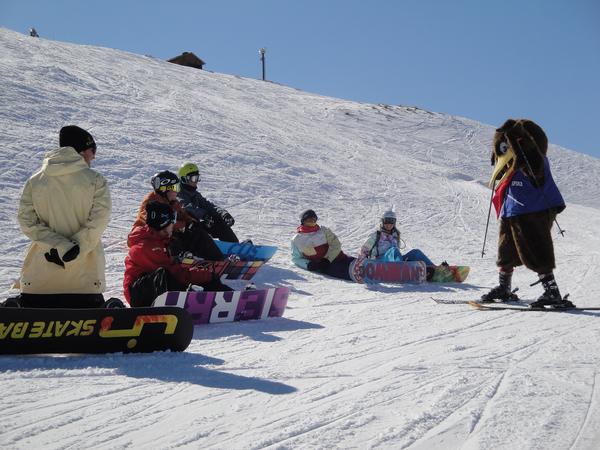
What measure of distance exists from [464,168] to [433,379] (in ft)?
81.3

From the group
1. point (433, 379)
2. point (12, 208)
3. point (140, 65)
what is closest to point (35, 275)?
point (433, 379)

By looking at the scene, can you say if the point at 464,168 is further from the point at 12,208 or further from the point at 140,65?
the point at 12,208

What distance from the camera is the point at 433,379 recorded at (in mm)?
3324

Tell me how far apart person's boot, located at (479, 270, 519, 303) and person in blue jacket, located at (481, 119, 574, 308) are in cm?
30

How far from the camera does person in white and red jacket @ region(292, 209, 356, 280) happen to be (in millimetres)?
8625

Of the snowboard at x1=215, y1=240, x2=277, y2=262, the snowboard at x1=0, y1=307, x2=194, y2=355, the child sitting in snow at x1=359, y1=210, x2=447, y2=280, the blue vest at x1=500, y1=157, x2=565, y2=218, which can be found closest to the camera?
the snowboard at x1=0, y1=307, x2=194, y2=355

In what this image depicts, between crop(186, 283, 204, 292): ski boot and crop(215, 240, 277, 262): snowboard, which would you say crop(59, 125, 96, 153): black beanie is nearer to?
crop(186, 283, 204, 292): ski boot

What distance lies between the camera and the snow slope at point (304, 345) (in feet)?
8.55

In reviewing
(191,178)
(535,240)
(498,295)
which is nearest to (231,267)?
(191,178)

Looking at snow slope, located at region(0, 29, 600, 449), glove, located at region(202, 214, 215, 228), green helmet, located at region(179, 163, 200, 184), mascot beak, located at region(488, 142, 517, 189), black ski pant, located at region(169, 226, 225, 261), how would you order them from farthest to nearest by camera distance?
glove, located at region(202, 214, 215, 228)
green helmet, located at region(179, 163, 200, 184)
black ski pant, located at region(169, 226, 225, 261)
mascot beak, located at region(488, 142, 517, 189)
snow slope, located at region(0, 29, 600, 449)

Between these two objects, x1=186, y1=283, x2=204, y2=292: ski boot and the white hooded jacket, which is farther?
x1=186, y1=283, x2=204, y2=292: ski boot

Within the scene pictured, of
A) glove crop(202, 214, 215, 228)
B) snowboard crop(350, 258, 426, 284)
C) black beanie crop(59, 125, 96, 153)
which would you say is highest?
black beanie crop(59, 125, 96, 153)

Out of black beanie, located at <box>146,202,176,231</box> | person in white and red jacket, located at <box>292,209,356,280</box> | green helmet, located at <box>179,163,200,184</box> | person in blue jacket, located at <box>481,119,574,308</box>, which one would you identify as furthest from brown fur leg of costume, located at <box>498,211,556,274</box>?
green helmet, located at <box>179,163,200,184</box>

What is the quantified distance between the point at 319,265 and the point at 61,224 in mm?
5098
